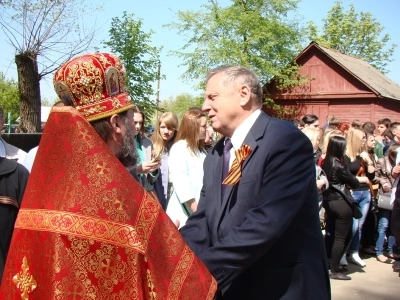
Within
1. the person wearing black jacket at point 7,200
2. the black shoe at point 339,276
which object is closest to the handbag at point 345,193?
the black shoe at point 339,276

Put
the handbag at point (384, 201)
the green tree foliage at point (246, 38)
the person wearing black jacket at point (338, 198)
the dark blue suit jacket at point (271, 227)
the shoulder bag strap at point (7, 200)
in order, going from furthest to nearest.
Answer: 1. the green tree foliage at point (246, 38)
2. the handbag at point (384, 201)
3. the person wearing black jacket at point (338, 198)
4. the shoulder bag strap at point (7, 200)
5. the dark blue suit jacket at point (271, 227)

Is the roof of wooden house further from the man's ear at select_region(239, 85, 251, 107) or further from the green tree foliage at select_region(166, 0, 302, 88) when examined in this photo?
the man's ear at select_region(239, 85, 251, 107)

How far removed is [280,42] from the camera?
99.6ft

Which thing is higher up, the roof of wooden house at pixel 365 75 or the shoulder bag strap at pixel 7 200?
the roof of wooden house at pixel 365 75

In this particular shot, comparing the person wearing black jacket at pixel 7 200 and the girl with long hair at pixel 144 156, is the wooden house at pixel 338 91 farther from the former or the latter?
the person wearing black jacket at pixel 7 200

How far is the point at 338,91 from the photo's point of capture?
31.1m

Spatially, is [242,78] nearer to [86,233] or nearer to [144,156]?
[86,233]

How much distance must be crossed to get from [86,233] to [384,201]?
674cm

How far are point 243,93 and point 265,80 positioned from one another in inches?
1173

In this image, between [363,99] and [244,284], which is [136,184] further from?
[363,99]

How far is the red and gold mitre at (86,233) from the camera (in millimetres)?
1754

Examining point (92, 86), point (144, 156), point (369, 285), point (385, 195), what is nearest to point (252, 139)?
point (92, 86)

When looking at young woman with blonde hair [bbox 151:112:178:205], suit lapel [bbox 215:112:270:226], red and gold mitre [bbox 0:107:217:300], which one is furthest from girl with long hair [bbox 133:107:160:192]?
red and gold mitre [bbox 0:107:217:300]

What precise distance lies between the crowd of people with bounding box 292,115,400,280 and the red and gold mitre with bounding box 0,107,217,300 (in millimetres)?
4704
